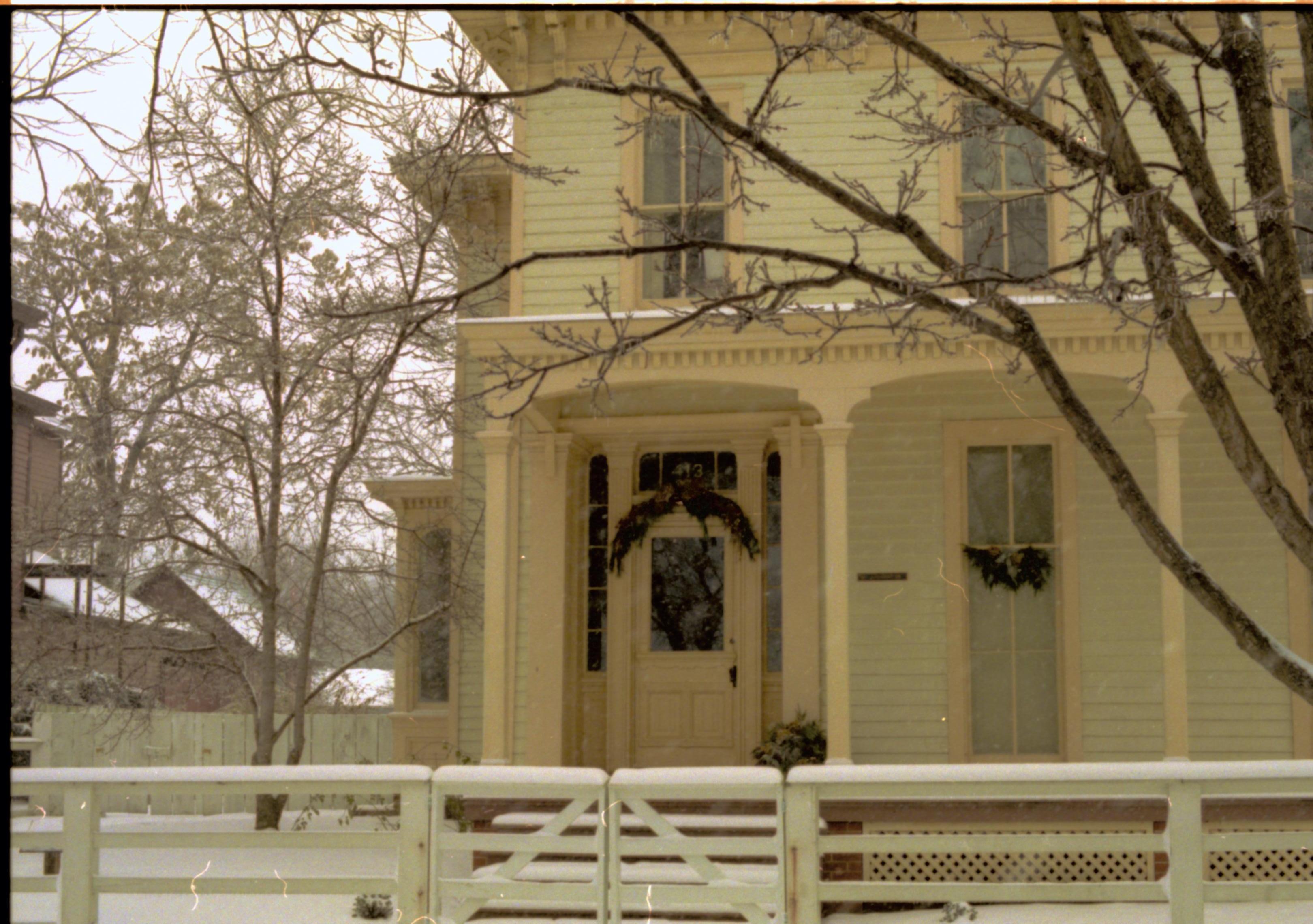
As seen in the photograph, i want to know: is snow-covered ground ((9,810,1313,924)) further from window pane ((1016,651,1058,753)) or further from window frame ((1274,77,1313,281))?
window frame ((1274,77,1313,281))

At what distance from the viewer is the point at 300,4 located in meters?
3.63

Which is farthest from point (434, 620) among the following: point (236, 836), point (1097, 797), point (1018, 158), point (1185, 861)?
point (1185, 861)

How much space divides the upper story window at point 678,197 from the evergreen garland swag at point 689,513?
1.44 meters

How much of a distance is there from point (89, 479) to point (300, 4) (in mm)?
9202

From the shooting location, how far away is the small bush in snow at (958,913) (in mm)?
6883

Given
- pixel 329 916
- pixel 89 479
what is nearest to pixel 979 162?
pixel 329 916

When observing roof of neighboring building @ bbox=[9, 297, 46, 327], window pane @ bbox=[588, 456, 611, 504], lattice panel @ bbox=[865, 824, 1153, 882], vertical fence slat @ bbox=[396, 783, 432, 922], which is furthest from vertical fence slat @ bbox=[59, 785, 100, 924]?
window pane @ bbox=[588, 456, 611, 504]

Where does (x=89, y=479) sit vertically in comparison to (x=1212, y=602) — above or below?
above

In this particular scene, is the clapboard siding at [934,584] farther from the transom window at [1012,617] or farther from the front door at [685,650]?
the front door at [685,650]

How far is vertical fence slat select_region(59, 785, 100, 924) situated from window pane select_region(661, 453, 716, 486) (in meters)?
5.27

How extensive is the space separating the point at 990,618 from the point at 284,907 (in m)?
4.85

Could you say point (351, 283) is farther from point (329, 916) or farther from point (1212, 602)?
point (1212, 602)

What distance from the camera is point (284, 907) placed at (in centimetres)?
691

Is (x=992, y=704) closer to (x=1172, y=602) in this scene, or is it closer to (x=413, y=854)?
(x=1172, y=602)
